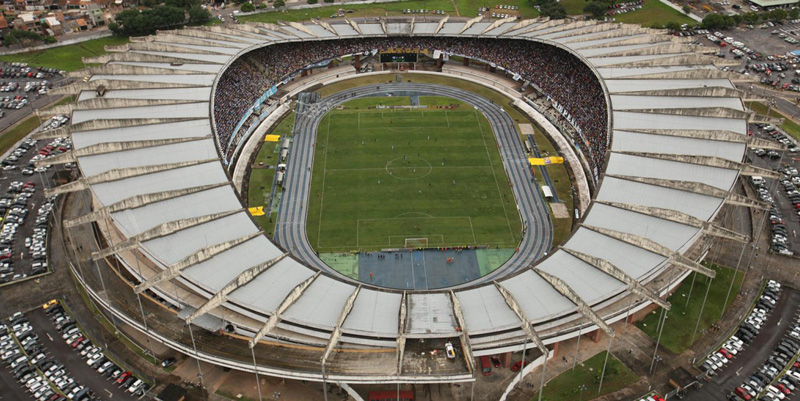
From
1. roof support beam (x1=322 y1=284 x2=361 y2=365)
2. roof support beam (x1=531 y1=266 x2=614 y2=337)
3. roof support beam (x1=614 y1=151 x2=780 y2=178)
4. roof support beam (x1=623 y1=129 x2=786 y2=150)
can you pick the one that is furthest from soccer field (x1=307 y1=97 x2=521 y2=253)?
roof support beam (x1=623 y1=129 x2=786 y2=150)

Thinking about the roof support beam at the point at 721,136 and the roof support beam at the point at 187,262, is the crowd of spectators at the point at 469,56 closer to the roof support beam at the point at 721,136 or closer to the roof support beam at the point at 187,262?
the roof support beam at the point at 721,136

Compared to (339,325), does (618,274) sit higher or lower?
higher

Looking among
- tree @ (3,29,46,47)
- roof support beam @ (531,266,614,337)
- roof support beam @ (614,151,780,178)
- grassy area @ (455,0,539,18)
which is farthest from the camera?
grassy area @ (455,0,539,18)

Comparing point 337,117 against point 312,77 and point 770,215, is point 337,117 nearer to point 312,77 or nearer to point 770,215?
point 312,77

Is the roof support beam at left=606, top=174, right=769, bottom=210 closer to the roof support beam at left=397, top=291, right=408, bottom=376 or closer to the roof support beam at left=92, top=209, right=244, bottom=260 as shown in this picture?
the roof support beam at left=397, top=291, right=408, bottom=376

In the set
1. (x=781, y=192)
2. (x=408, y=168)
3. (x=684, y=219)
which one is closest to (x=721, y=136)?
(x=781, y=192)

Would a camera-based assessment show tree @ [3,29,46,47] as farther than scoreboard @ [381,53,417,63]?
Yes

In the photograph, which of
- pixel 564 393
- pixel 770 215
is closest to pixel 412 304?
pixel 564 393

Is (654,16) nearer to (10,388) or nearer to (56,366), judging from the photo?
(56,366)

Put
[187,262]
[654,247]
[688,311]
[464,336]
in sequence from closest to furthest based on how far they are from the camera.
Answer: [464,336] < [187,262] < [654,247] < [688,311]
